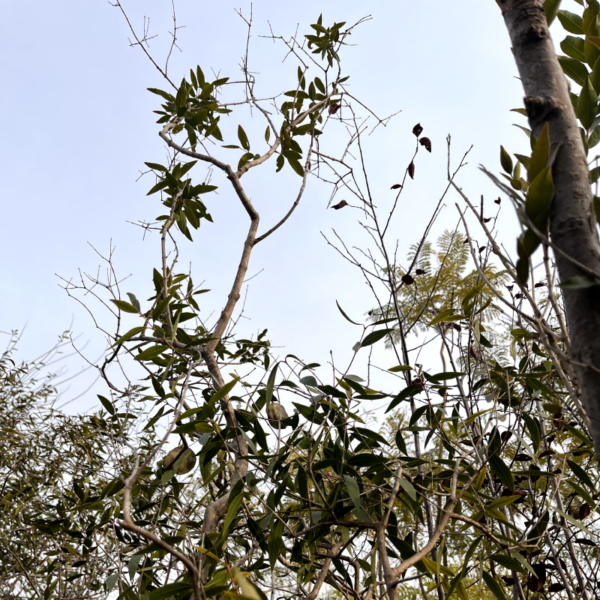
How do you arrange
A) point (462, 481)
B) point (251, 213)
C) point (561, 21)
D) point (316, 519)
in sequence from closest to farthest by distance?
point (561, 21)
point (316, 519)
point (462, 481)
point (251, 213)

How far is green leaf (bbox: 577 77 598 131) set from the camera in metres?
0.77

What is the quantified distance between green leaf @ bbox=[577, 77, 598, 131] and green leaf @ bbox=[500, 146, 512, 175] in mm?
195

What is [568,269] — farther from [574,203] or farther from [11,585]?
[11,585]

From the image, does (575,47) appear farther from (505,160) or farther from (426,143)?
(426,143)

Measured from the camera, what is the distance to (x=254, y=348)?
5.78ft

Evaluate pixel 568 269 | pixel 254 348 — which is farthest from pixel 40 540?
pixel 568 269

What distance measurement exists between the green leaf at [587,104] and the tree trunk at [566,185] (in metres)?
0.18

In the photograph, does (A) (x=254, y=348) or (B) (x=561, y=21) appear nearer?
(B) (x=561, y=21)

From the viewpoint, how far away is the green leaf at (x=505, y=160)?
2.23 feet

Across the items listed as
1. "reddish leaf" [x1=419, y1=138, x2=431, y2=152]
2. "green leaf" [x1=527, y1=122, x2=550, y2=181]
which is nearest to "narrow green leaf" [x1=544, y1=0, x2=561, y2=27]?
"green leaf" [x1=527, y1=122, x2=550, y2=181]

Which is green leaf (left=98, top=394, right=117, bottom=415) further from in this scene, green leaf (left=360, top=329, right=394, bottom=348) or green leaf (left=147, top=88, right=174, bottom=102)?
green leaf (left=147, top=88, right=174, bottom=102)

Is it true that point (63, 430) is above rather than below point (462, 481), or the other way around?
above

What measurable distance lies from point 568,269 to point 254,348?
1.36 metres

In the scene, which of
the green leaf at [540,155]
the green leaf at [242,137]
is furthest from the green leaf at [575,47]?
the green leaf at [242,137]
